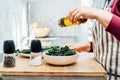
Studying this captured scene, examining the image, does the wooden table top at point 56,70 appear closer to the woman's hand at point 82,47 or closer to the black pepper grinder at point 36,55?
the black pepper grinder at point 36,55

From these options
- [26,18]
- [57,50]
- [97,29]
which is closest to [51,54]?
[57,50]

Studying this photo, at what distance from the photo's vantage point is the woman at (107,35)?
914mm

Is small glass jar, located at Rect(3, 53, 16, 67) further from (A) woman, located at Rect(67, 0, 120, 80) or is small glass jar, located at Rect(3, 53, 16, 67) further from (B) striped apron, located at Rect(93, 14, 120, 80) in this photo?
(B) striped apron, located at Rect(93, 14, 120, 80)

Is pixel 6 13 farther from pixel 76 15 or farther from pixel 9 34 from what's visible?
pixel 76 15

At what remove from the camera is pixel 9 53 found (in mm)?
960

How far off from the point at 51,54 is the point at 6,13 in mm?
808

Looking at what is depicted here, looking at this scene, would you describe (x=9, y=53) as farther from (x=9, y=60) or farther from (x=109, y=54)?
(x=109, y=54)

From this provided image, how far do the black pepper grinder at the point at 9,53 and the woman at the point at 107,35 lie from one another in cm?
26

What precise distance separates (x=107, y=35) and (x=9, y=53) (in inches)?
17.2

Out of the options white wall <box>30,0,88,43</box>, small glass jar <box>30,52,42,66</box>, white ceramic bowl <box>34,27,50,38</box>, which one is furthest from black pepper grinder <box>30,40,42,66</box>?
white wall <box>30,0,88,43</box>

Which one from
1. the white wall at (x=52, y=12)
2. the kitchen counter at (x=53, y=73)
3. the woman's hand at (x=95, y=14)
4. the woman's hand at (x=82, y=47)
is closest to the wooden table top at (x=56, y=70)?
the kitchen counter at (x=53, y=73)

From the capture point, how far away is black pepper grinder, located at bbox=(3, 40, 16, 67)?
94cm

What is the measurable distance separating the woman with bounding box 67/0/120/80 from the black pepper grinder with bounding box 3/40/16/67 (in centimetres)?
26

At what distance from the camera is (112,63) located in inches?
41.5
